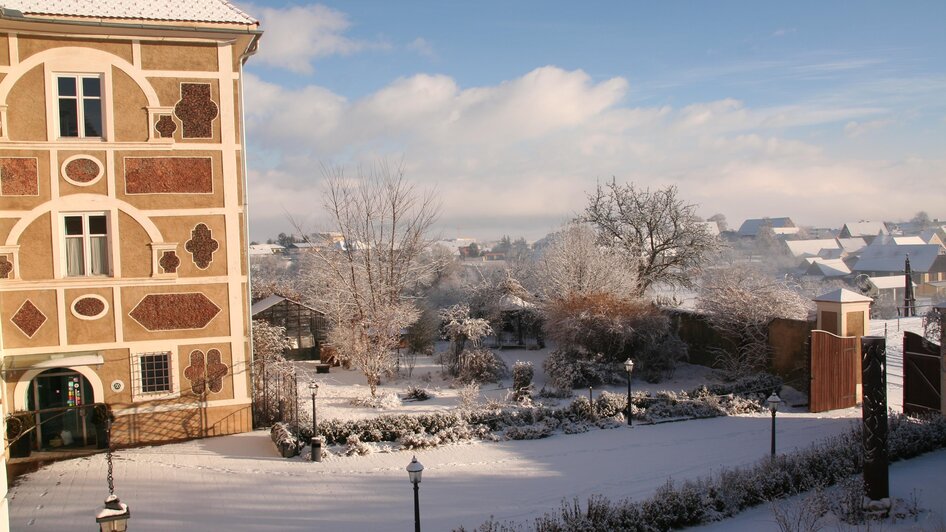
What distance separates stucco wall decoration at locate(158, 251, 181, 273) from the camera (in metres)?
13.4

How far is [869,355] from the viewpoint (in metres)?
9.09

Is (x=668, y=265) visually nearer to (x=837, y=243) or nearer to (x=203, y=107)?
(x=203, y=107)

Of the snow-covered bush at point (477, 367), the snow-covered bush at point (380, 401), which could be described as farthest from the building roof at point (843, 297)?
the snow-covered bush at point (380, 401)

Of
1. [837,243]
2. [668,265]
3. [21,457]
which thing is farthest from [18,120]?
[837,243]

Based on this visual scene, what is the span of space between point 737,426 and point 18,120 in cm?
1616

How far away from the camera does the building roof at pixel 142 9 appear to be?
12531 millimetres

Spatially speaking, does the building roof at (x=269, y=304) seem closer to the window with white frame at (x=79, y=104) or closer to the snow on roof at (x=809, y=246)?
the window with white frame at (x=79, y=104)

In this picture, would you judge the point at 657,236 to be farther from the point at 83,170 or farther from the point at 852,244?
the point at 852,244

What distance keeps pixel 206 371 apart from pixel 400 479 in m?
5.37

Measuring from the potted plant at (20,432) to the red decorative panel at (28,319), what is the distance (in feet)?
5.12

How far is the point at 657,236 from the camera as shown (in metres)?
29.5

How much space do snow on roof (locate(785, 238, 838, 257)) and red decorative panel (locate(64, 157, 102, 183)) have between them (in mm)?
74545

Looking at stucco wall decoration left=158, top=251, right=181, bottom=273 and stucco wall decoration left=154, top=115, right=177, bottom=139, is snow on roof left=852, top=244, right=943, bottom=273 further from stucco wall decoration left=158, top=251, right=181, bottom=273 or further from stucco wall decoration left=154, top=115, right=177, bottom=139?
stucco wall decoration left=154, top=115, right=177, bottom=139

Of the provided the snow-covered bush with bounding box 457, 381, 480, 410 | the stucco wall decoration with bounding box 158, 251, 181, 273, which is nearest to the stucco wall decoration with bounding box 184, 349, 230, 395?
the stucco wall decoration with bounding box 158, 251, 181, 273
